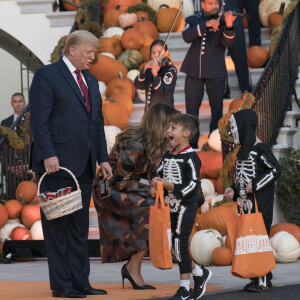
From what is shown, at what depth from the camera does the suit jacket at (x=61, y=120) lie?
501 cm

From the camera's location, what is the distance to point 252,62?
10.6 m

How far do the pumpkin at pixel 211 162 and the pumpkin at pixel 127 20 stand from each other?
3403 mm

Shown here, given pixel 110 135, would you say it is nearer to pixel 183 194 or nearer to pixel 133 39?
pixel 133 39

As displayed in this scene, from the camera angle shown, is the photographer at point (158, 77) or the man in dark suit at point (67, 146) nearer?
the man in dark suit at point (67, 146)

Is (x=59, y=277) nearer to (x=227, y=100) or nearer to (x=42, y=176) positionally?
(x=42, y=176)

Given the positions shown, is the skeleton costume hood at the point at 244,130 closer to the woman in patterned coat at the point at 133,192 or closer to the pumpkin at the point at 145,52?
the woman in patterned coat at the point at 133,192

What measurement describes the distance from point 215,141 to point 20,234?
2233 millimetres

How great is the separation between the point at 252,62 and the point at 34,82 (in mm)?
5859

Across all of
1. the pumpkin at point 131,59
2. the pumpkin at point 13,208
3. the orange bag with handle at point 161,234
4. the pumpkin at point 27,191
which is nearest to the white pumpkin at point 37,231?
the pumpkin at point 13,208

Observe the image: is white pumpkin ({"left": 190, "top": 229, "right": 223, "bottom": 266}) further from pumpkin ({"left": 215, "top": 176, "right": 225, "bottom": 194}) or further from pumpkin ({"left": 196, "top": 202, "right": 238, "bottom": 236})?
pumpkin ({"left": 215, "top": 176, "right": 225, "bottom": 194})

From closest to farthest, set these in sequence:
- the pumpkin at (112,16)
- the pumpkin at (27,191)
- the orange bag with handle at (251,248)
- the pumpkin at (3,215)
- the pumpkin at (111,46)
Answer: the orange bag with handle at (251,248), the pumpkin at (3,215), the pumpkin at (27,191), the pumpkin at (111,46), the pumpkin at (112,16)

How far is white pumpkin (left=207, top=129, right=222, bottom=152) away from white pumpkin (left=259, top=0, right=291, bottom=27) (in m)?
3.15

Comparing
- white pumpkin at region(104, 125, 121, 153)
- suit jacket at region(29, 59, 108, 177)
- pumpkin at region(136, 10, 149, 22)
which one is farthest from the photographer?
suit jacket at region(29, 59, 108, 177)

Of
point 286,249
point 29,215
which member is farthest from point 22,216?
point 286,249
